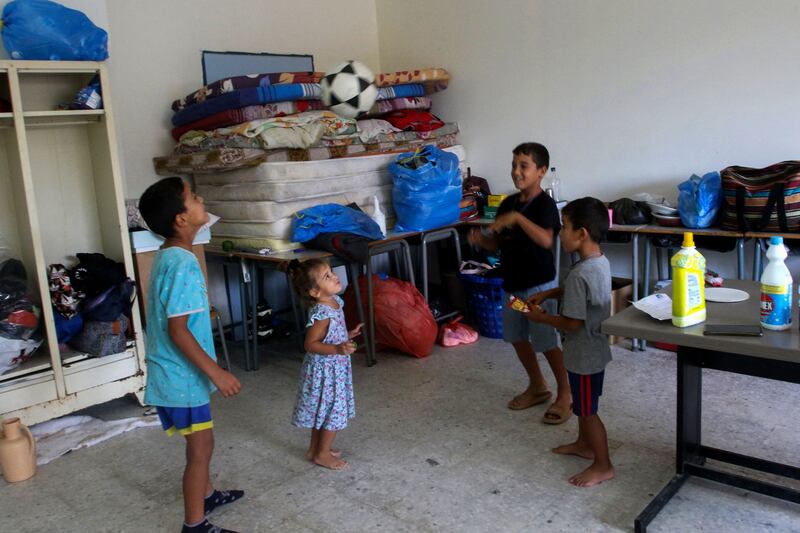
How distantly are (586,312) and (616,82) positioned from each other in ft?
8.18

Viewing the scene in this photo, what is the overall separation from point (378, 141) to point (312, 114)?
569mm

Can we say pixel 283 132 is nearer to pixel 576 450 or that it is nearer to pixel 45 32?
pixel 45 32

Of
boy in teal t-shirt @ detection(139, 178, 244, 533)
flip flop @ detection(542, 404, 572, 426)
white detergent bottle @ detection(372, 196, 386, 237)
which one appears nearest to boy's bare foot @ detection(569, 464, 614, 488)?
flip flop @ detection(542, 404, 572, 426)

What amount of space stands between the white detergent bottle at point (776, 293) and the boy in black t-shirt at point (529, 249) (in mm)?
1216

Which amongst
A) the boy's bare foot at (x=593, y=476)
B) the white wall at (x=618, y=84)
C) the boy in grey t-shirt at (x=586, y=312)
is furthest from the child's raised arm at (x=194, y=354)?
the white wall at (x=618, y=84)

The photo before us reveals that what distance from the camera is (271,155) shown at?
4.25 metres

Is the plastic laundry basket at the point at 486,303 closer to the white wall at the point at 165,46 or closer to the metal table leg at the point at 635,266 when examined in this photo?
the metal table leg at the point at 635,266

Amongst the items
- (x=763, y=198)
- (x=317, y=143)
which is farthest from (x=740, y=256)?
(x=317, y=143)

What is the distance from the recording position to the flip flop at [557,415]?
131 inches

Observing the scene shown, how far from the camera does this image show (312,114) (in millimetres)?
4516

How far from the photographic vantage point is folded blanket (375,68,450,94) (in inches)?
203

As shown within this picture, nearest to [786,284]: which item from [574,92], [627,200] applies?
[627,200]

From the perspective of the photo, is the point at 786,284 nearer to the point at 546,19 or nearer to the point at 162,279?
the point at 162,279

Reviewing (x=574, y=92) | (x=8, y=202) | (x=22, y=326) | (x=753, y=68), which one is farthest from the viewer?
(x=574, y=92)
